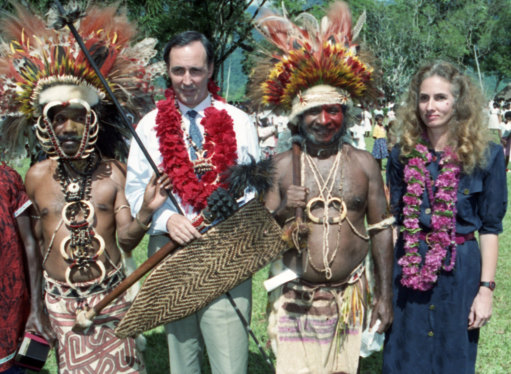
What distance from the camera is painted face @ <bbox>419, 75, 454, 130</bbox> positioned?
3340 mm

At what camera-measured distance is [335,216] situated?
11.2ft

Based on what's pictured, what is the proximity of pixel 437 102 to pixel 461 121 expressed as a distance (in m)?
0.21

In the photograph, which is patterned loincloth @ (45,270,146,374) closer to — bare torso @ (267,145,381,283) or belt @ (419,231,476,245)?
bare torso @ (267,145,381,283)

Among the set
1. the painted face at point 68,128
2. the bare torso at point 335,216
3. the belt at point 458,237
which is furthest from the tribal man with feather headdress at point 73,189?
the belt at point 458,237

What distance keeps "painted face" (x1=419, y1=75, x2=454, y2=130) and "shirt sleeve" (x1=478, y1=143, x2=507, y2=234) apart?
0.37 meters

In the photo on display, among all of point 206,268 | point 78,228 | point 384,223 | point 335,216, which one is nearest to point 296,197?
point 335,216

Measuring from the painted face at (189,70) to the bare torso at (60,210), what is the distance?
0.73m

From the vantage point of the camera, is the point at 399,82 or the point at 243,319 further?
the point at 399,82

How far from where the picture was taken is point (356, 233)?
11.3ft

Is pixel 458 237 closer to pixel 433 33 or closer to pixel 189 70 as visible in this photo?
pixel 189 70

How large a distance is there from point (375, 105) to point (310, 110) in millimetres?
649

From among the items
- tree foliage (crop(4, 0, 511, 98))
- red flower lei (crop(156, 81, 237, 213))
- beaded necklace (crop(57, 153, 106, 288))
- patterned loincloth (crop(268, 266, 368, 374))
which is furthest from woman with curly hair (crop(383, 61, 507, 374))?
tree foliage (crop(4, 0, 511, 98))

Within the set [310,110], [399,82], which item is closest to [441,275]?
[310,110]

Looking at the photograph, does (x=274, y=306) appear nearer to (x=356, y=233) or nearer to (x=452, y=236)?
(x=356, y=233)
